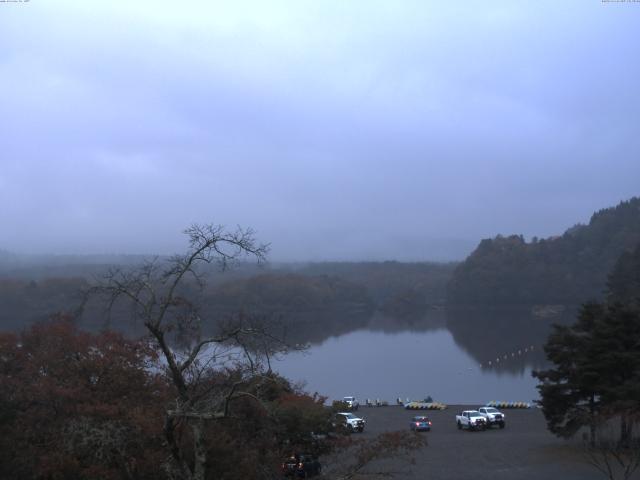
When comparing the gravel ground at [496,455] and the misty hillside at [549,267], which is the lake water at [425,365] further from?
the misty hillside at [549,267]

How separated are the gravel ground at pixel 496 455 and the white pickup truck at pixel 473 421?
25 centimetres

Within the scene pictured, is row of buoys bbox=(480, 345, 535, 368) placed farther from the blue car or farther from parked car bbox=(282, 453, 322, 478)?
parked car bbox=(282, 453, 322, 478)

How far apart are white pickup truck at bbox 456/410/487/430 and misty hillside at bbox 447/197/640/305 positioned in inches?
3246

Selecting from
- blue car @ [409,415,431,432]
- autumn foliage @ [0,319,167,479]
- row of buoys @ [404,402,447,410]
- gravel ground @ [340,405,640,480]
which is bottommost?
row of buoys @ [404,402,447,410]

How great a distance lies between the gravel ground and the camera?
13.9 metres

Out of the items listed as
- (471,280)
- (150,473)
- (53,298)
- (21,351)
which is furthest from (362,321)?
(150,473)

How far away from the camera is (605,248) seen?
104 meters

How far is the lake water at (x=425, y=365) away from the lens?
33.8 metres

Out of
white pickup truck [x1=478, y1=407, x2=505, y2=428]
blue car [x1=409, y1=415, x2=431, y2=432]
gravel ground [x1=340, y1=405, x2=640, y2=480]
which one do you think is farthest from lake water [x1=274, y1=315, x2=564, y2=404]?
white pickup truck [x1=478, y1=407, x2=505, y2=428]

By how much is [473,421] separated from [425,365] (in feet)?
79.8

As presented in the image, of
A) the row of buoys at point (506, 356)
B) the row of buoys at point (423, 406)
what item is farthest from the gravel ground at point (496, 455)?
the row of buoys at point (506, 356)

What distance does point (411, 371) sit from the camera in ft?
137

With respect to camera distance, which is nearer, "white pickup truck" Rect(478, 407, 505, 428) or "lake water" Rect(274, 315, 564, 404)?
"white pickup truck" Rect(478, 407, 505, 428)

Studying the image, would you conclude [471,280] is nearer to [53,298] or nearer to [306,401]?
[53,298]
